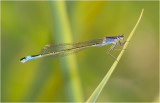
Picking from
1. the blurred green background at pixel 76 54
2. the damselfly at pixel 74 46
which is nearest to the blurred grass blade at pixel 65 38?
the blurred green background at pixel 76 54

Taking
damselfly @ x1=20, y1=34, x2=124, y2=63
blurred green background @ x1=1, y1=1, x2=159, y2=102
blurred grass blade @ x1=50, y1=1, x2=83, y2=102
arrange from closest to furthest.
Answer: blurred grass blade @ x1=50, y1=1, x2=83, y2=102
blurred green background @ x1=1, y1=1, x2=159, y2=102
damselfly @ x1=20, y1=34, x2=124, y2=63

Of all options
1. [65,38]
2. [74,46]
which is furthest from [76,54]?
[65,38]

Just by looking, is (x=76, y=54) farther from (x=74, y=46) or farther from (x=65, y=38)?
(x=65, y=38)

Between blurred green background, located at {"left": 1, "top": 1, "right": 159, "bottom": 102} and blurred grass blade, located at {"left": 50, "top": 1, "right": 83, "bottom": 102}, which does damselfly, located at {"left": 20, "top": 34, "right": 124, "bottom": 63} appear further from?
blurred grass blade, located at {"left": 50, "top": 1, "right": 83, "bottom": 102}

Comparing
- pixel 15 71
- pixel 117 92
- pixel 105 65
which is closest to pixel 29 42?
pixel 15 71

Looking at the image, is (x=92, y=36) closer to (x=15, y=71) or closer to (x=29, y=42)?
(x=29, y=42)

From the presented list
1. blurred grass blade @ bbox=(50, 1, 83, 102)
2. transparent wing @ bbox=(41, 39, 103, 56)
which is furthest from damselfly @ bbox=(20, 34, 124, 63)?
blurred grass blade @ bbox=(50, 1, 83, 102)

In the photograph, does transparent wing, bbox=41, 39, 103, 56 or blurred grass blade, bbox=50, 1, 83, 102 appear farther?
transparent wing, bbox=41, 39, 103, 56

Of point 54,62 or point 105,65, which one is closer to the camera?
point 54,62
